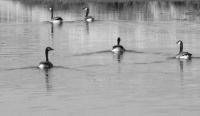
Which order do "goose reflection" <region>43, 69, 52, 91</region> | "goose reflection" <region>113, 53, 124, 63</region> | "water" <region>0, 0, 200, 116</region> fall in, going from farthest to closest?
"goose reflection" <region>113, 53, 124, 63</region>, "goose reflection" <region>43, 69, 52, 91</region>, "water" <region>0, 0, 200, 116</region>

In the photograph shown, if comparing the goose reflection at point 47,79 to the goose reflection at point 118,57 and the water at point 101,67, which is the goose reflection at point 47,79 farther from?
the goose reflection at point 118,57

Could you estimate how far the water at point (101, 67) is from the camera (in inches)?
1192

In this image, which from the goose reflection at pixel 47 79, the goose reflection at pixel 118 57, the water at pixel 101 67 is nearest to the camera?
the water at pixel 101 67

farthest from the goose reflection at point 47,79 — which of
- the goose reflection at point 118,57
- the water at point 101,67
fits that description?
the goose reflection at point 118,57

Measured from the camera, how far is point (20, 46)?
176 feet

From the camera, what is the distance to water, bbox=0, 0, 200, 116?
30.3 metres

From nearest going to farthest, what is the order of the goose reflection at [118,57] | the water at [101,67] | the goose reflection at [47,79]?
the water at [101,67] < the goose reflection at [47,79] < the goose reflection at [118,57]

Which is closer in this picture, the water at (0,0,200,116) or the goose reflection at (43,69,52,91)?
the water at (0,0,200,116)

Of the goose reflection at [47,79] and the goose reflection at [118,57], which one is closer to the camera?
the goose reflection at [47,79]

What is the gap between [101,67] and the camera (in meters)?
41.4

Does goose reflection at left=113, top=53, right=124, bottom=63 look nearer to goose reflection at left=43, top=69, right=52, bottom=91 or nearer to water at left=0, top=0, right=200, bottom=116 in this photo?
water at left=0, top=0, right=200, bottom=116

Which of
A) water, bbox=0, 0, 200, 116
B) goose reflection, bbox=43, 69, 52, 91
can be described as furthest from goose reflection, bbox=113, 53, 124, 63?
goose reflection, bbox=43, 69, 52, 91

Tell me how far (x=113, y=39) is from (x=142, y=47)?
7.26 meters

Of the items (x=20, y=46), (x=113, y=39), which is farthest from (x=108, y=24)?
(x=20, y=46)
